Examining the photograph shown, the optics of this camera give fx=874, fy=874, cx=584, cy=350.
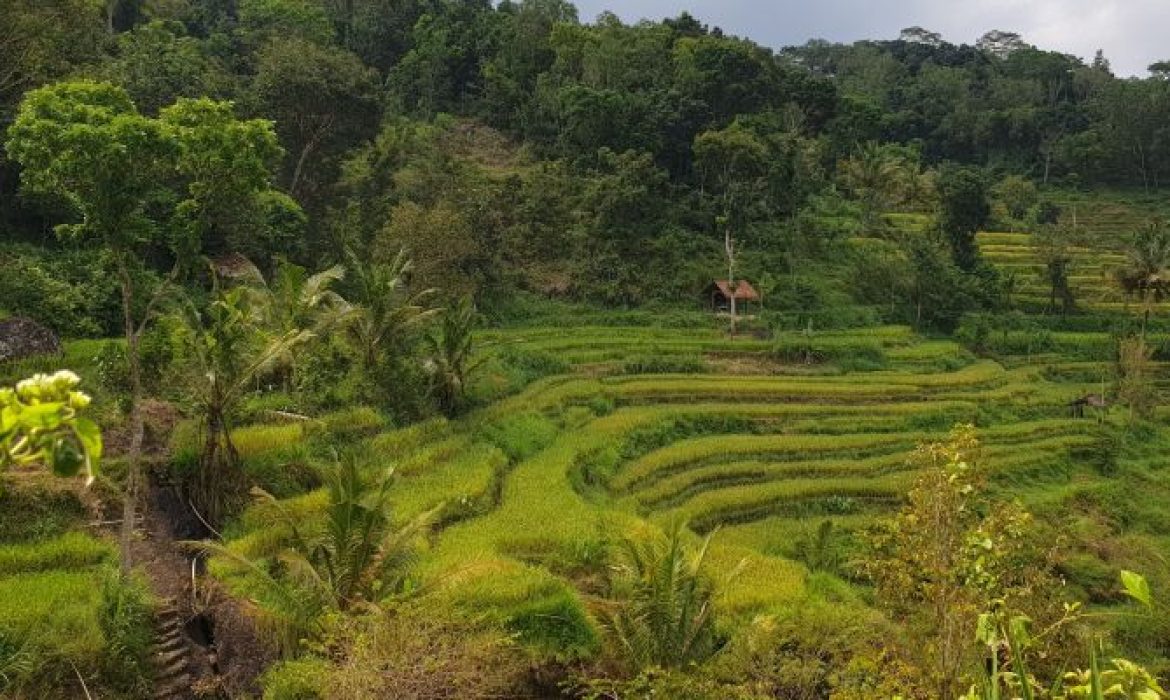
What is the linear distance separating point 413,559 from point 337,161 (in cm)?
2383

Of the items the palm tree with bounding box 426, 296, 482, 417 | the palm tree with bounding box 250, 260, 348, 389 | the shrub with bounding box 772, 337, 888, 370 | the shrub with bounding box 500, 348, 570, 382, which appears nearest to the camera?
the palm tree with bounding box 250, 260, 348, 389

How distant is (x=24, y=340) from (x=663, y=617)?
1216cm

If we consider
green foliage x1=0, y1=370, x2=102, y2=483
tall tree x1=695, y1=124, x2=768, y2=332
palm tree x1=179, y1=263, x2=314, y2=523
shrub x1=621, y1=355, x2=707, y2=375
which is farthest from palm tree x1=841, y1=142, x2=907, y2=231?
green foliage x1=0, y1=370, x2=102, y2=483

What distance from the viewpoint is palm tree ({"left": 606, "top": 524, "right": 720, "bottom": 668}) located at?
9.29 m

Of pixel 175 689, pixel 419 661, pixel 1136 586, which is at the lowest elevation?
pixel 175 689

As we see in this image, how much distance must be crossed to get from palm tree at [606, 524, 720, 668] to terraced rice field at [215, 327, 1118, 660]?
3.44ft

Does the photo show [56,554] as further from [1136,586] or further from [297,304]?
[1136,586]

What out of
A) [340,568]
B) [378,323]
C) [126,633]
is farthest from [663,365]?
[126,633]

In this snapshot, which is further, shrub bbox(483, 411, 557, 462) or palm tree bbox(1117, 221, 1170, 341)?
palm tree bbox(1117, 221, 1170, 341)

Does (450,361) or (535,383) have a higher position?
(450,361)

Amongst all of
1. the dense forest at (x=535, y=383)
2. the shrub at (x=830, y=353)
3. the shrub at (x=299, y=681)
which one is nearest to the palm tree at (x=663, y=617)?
the dense forest at (x=535, y=383)

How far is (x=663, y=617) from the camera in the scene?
30.5 ft

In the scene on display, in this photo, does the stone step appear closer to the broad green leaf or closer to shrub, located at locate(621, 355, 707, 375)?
the broad green leaf

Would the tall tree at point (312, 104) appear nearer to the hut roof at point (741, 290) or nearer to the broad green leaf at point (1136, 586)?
the hut roof at point (741, 290)
